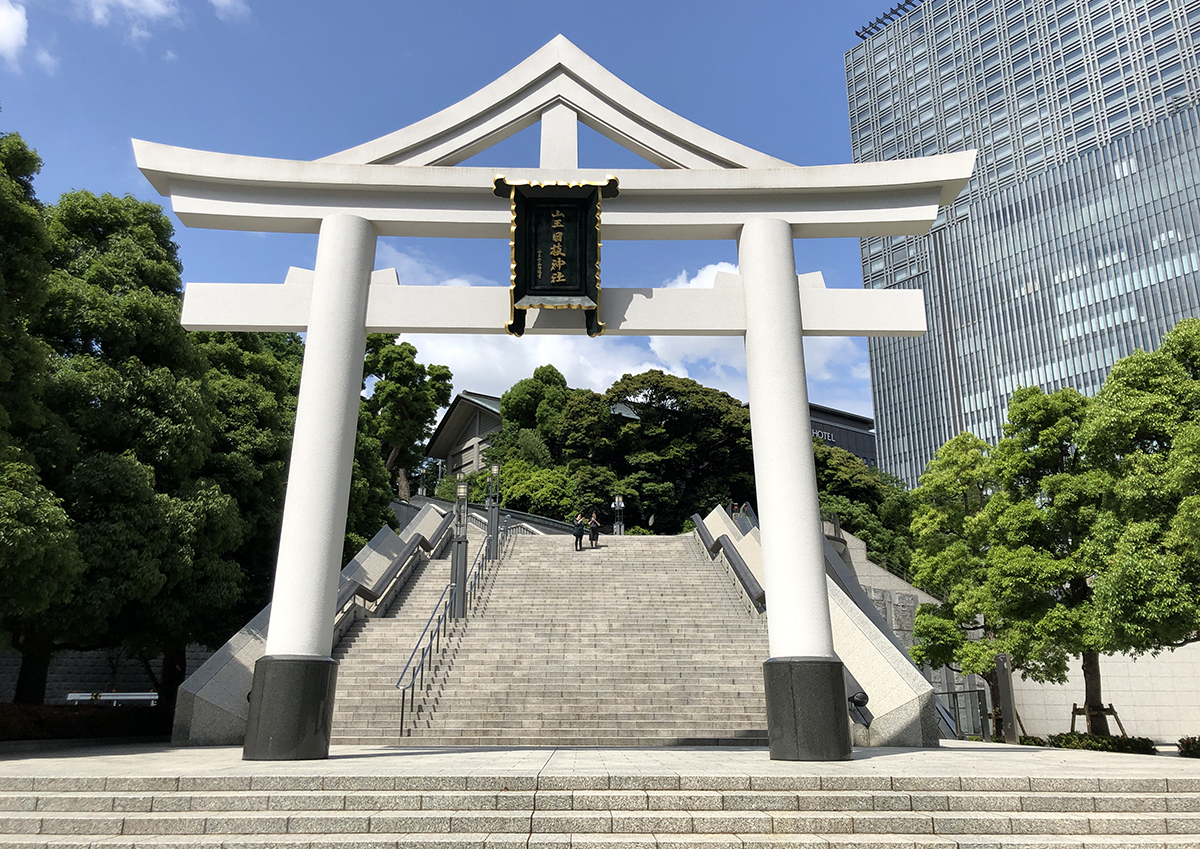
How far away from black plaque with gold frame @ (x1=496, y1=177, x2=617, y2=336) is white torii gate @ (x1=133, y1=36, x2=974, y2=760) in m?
0.25

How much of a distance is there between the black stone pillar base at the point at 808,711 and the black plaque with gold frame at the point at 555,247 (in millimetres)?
3857

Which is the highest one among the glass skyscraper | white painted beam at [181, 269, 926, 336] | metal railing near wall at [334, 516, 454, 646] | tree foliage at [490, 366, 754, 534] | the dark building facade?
the glass skyscraper

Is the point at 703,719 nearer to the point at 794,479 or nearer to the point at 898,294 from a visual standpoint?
the point at 794,479

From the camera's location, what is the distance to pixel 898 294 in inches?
330

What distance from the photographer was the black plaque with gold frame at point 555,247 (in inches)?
319

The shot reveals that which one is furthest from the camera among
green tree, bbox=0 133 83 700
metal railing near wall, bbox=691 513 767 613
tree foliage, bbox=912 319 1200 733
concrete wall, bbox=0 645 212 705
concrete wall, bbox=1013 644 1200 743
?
concrete wall, bbox=1013 644 1200 743

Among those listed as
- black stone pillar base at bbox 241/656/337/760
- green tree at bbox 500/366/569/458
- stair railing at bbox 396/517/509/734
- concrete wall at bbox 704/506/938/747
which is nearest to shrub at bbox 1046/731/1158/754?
concrete wall at bbox 704/506/938/747

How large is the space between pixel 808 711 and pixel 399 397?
104 ft

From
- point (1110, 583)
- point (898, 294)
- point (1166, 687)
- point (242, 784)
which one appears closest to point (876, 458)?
point (1166, 687)

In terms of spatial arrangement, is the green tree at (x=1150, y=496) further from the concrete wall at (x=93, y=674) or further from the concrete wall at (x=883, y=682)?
the concrete wall at (x=93, y=674)

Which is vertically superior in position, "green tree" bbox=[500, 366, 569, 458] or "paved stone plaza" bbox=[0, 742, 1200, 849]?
"green tree" bbox=[500, 366, 569, 458]

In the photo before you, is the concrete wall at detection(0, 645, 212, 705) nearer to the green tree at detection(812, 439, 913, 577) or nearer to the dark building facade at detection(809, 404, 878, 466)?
the green tree at detection(812, 439, 913, 577)

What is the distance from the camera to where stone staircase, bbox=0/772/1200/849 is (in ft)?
15.5

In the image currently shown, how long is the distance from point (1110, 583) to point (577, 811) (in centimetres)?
1093
